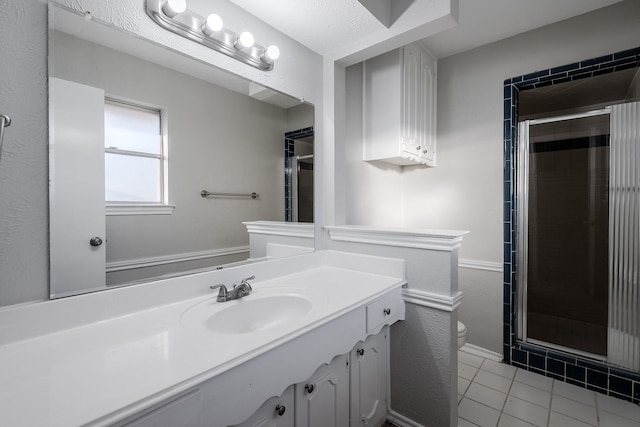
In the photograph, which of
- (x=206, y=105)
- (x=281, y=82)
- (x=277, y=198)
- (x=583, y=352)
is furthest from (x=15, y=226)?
(x=583, y=352)

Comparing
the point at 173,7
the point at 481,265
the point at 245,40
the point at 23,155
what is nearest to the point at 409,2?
the point at 245,40

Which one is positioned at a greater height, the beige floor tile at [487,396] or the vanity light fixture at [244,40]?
the vanity light fixture at [244,40]

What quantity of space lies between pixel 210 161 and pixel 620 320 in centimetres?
261

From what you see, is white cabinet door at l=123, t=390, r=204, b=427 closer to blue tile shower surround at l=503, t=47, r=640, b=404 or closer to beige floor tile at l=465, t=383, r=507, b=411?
beige floor tile at l=465, t=383, r=507, b=411

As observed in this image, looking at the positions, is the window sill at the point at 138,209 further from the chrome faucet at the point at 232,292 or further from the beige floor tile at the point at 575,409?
the beige floor tile at the point at 575,409

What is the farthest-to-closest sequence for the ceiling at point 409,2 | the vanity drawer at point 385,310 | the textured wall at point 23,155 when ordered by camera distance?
the ceiling at point 409,2 < the vanity drawer at point 385,310 < the textured wall at point 23,155

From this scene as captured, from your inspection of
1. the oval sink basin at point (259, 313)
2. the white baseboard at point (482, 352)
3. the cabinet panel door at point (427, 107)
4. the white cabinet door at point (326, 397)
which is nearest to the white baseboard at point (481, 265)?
the white baseboard at point (482, 352)

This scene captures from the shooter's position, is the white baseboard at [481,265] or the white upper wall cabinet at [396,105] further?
the white baseboard at [481,265]

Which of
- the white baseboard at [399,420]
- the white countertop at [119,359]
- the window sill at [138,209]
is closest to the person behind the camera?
the white countertop at [119,359]

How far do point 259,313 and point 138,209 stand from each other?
0.64m

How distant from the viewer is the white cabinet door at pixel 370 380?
133 cm

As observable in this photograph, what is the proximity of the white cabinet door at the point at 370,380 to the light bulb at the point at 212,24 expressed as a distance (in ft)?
4.95

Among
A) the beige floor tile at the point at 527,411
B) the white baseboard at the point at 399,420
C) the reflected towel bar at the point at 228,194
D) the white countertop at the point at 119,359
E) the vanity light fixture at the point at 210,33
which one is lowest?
the beige floor tile at the point at 527,411

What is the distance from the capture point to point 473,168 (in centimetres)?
235
